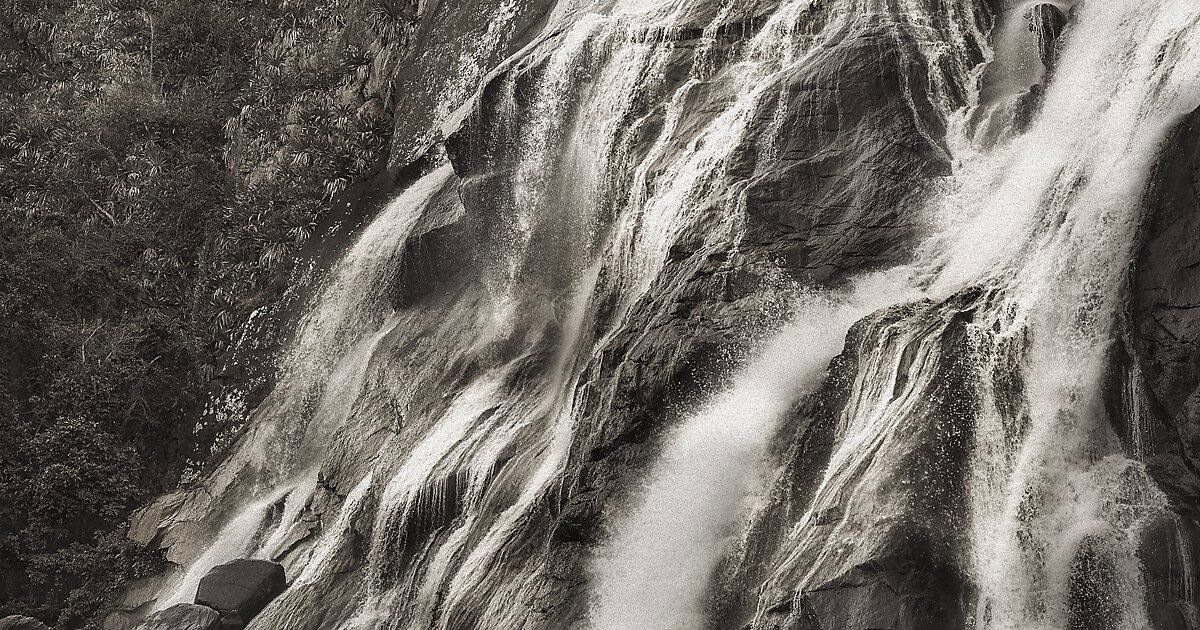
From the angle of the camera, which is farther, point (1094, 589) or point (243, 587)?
point (243, 587)

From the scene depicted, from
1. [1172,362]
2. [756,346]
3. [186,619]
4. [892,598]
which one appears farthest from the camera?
[186,619]

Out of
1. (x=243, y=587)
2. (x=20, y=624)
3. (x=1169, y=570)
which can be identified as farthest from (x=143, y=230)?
(x=1169, y=570)

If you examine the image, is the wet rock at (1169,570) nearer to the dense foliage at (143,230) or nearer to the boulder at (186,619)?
the boulder at (186,619)

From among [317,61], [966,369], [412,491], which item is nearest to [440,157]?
[317,61]

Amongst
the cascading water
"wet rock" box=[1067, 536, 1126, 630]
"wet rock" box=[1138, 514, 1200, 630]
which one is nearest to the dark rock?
the cascading water

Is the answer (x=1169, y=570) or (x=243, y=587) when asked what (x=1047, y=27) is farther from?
(x=243, y=587)

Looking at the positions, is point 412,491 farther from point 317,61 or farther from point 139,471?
point 317,61

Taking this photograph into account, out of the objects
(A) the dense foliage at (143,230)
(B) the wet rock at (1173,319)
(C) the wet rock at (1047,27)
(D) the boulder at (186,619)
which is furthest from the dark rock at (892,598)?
(A) the dense foliage at (143,230)
